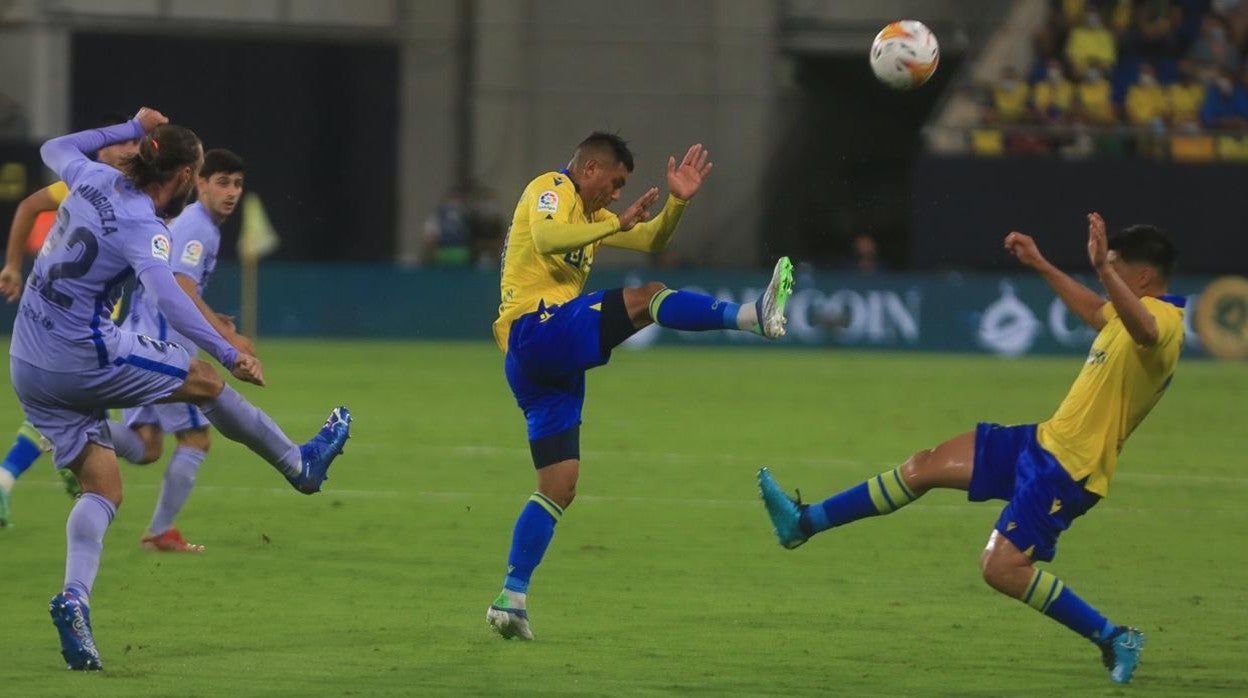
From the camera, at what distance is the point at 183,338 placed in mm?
11008

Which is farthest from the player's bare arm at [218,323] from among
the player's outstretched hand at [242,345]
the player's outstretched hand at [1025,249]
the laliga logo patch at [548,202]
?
the player's outstretched hand at [1025,249]

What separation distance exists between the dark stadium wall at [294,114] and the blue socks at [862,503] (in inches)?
1093

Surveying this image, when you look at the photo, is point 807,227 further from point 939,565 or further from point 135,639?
point 135,639

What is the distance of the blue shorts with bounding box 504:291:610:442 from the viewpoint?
8656mm

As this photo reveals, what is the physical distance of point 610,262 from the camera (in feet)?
110

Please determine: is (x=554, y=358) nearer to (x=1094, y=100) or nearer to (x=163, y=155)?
(x=163, y=155)

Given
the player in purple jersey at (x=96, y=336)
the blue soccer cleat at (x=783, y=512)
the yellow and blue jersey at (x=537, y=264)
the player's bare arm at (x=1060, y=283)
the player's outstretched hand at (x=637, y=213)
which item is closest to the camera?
the player in purple jersey at (x=96, y=336)

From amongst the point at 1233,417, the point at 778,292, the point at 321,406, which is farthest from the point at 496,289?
the point at 778,292

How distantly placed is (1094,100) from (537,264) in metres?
22.8

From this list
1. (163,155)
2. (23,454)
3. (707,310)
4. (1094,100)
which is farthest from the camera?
(1094,100)

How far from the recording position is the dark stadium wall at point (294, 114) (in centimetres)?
3594

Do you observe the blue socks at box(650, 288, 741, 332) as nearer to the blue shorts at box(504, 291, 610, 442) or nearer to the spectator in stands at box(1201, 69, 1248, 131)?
the blue shorts at box(504, 291, 610, 442)

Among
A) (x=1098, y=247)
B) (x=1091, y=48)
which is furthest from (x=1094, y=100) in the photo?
(x=1098, y=247)

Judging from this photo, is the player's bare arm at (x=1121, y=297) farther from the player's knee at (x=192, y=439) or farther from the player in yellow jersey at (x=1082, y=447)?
the player's knee at (x=192, y=439)
